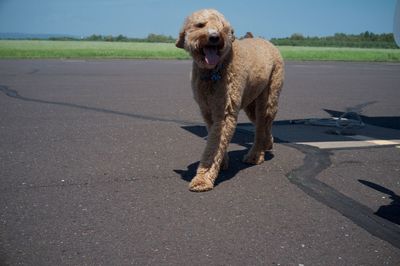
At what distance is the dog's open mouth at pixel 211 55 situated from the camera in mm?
4297

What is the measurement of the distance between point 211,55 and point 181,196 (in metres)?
1.48

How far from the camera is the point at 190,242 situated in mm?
3346

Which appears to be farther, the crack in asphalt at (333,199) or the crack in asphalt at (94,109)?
the crack in asphalt at (94,109)

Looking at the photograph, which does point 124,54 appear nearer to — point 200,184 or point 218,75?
point 218,75

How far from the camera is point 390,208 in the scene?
13.5ft

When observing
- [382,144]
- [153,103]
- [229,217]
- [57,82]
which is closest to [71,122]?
[153,103]

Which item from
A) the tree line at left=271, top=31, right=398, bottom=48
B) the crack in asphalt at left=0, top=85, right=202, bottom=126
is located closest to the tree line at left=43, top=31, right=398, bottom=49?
the tree line at left=271, top=31, right=398, bottom=48

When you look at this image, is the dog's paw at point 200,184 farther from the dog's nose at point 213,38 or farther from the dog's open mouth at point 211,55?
the dog's nose at point 213,38

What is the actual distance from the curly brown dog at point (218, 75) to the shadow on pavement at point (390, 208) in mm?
1702

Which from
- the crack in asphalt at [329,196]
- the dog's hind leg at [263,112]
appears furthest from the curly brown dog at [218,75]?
the crack in asphalt at [329,196]

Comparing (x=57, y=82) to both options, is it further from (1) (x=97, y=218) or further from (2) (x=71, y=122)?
(1) (x=97, y=218)

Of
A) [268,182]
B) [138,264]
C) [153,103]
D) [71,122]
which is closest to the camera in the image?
[138,264]

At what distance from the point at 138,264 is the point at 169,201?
1203 millimetres

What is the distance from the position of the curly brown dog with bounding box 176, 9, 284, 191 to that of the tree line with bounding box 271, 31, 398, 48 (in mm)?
68460
